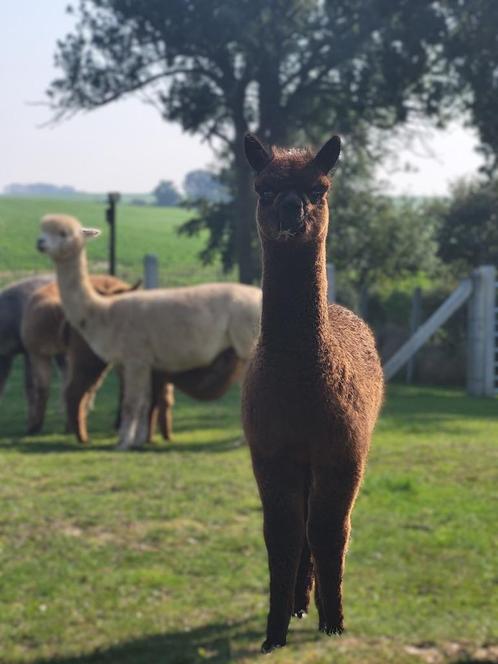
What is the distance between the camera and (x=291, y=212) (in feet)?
3.00

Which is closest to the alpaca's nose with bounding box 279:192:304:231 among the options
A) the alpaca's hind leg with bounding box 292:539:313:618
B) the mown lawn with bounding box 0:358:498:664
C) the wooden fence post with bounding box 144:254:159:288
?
the alpaca's hind leg with bounding box 292:539:313:618

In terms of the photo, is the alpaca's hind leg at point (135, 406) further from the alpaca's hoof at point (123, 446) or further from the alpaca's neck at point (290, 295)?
the alpaca's neck at point (290, 295)

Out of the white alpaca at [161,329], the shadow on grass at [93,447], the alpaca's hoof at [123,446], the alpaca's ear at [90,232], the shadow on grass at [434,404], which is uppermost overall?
the alpaca's ear at [90,232]

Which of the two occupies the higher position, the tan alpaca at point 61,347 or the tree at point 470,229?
the tree at point 470,229

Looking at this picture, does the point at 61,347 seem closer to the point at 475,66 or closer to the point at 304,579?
the point at 475,66

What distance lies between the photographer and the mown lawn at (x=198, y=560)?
2053 cm

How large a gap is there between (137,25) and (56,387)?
32460 mm

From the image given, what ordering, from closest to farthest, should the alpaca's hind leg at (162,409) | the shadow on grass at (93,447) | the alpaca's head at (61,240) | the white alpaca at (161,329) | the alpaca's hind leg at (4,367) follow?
the alpaca's head at (61,240) < the white alpaca at (161,329) < the alpaca's hind leg at (162,409) < the shadow on grass at (93,447) < the alpaca's hind leg at (4,367)

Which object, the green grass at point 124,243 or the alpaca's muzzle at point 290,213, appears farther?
the green grass at point 124,243

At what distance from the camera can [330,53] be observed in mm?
6059

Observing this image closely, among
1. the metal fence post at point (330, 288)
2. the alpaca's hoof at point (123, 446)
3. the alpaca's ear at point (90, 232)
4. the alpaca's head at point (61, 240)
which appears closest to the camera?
the alpaca's ear at point (90, 232)

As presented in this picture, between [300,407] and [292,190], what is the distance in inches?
8.7

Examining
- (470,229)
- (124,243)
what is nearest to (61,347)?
(470,229)

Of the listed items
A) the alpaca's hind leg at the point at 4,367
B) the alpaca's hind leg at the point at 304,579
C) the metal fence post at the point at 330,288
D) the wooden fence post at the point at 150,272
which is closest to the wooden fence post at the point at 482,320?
the wooden fence post at the point at 150,272
